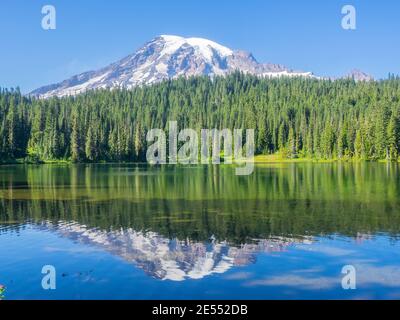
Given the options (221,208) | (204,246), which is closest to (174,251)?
(204,246)

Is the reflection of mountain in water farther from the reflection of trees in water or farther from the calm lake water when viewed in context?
the reflection of trees in water

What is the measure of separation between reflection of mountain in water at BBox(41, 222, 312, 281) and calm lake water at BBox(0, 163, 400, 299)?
76 millimetres

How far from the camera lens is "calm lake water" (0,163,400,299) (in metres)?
24.8

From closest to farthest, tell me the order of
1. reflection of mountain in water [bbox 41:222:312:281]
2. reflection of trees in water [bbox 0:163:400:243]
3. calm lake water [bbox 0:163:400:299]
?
calm lake water [bbox 0:163:400:299] < reflection of mountain in water [bbox 41:222:312:281] < reflection of trees in water [bbox 0:163:400:243]

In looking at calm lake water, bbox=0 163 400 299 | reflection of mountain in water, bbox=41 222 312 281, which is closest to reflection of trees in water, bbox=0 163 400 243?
calm lake water, bbox=0 163 400 299

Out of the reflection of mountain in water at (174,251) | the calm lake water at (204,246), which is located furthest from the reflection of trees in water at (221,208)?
the reflection of mountain in water at (174,251)

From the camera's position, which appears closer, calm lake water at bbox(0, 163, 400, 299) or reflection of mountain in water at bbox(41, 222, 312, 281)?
calm lake water at bbox(0, 163, 400, 299)

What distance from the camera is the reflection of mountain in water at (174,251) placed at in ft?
93.1

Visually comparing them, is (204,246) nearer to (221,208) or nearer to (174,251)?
(174,251)

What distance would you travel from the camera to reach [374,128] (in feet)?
553

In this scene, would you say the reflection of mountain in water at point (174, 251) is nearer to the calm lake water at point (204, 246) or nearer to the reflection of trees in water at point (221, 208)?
the calm lake water at point (204, 246)

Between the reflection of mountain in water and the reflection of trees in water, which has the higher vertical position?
the reflection of trees in water
